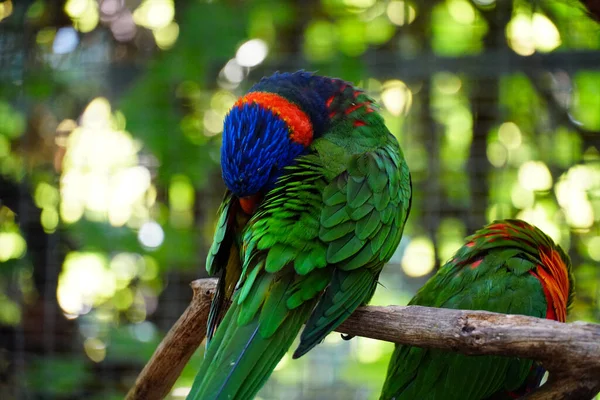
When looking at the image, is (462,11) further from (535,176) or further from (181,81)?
(181,81)

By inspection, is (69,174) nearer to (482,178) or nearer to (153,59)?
(153,59)

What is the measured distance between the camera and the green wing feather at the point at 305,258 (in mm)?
1092

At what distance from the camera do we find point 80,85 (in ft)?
9.57

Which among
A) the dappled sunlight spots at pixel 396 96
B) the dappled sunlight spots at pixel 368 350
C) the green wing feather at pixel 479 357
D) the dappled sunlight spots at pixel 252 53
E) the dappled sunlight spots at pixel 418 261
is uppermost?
the dappled sunlight spots at pixel 252 53

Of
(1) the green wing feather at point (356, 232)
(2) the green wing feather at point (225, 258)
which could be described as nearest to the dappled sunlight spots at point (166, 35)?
(2) the green wing feather at point (225, 258)

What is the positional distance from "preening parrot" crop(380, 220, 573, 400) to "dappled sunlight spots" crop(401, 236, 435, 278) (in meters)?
1.12

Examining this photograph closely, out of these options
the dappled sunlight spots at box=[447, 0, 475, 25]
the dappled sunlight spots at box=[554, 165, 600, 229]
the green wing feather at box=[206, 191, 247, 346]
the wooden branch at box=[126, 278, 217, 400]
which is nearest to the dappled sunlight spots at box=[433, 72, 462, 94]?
the dappled sunlight spots at box=[447, 0, 475, 25]

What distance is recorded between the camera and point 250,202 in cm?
134

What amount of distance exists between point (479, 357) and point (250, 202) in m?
0.62

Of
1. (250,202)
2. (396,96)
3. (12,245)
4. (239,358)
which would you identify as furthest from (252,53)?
(239,358)

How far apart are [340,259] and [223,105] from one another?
1.69 m

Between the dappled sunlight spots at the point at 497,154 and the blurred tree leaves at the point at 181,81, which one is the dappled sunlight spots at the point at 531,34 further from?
the blurred tree leaves at the point at 181,81

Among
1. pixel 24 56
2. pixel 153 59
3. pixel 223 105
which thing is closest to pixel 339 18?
pixel 223 105

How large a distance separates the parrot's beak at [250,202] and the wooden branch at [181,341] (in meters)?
0.17
